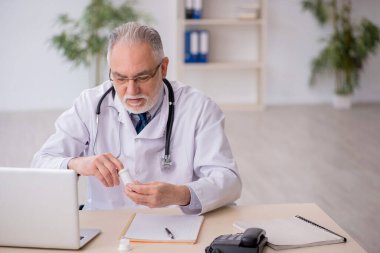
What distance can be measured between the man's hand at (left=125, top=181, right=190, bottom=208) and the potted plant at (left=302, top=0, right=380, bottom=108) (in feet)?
18.5

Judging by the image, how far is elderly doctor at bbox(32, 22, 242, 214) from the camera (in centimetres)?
222

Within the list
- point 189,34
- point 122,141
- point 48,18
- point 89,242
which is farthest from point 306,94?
point 89,242

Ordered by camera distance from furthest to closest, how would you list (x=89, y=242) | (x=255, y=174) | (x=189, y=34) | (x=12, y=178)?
(x=189, y=34), (x=255, y=174), (x=89, y=242), (x=12, y=178)

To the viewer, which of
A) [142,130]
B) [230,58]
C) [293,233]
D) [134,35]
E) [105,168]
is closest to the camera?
[293,233]

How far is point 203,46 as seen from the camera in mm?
7523

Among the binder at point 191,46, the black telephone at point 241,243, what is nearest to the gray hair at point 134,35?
the black telephone at point 241,243

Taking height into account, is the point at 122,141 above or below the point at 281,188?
above

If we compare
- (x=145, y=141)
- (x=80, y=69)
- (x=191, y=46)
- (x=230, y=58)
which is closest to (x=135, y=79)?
(x=145, y=141)

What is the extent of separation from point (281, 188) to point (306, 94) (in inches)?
138

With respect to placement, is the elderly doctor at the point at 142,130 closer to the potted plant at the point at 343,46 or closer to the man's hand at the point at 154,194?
the man's hand at the point at 154,194

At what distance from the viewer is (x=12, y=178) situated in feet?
5.77

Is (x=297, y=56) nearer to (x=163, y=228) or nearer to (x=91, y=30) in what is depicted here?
→ (x=91, y=30)

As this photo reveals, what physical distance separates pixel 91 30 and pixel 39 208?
18.5ft

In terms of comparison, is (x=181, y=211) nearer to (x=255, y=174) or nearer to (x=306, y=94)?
(x=255, y=174)
